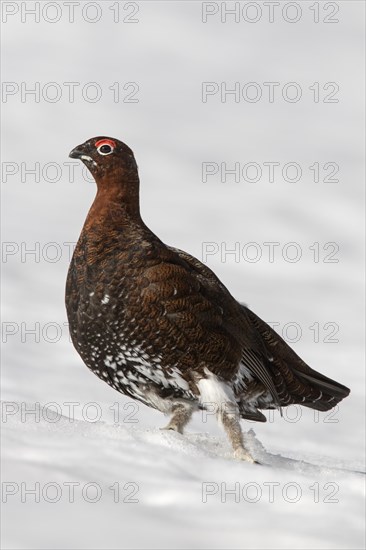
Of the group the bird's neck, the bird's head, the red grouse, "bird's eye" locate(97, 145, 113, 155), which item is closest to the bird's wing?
the red grouse

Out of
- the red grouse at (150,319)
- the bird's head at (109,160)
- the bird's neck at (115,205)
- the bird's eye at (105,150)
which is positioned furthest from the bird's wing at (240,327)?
the bird's eye at (105,150)

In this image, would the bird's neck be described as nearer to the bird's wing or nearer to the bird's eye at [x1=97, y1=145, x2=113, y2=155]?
the bird's eye at [x1=97, y1=145, x2=113, y2=155]

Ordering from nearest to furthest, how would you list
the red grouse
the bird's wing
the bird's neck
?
the red grouse → the bird's neck → the bird's wing

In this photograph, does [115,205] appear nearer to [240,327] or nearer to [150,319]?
[150,319]

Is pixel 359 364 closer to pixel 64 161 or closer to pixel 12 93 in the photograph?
pixel 64 161

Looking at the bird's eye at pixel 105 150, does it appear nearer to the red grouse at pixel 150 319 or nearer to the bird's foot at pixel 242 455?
the red grouse at pixel 150 319

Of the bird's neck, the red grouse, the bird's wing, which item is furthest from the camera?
the bird's wing

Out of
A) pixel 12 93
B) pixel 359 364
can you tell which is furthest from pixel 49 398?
pixel 12 93

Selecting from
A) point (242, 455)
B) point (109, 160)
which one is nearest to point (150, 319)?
point (242, 455)
